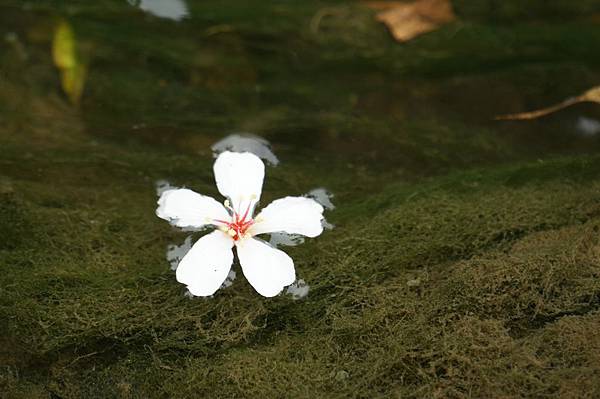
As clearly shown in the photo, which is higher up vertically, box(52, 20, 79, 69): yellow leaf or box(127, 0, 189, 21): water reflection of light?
box(127, 0, 189, 21): water reflection of light

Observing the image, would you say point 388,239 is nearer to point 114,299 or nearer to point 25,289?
point 114,299

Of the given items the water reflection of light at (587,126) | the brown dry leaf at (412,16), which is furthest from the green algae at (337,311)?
the brown dry leaf at (412,16)

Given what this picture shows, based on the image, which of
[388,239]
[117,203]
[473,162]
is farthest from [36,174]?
[473,162]

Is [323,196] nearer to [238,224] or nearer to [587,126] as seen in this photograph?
[238,224]

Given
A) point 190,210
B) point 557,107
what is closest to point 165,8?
point 190,210

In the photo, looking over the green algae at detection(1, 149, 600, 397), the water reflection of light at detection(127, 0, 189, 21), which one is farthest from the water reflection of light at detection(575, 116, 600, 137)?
the water reflection of light at detection(127, 0, 189, 21)

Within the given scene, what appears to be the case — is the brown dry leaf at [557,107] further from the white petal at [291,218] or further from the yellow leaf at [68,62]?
the yellow leaf at [68,62]

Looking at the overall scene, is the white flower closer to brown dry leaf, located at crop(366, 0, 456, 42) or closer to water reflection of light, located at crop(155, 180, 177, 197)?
water reflection of light, located at crop(155, 180, 177, 197)
